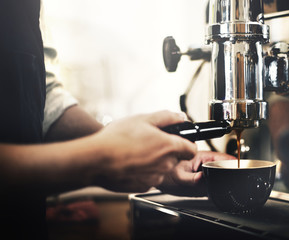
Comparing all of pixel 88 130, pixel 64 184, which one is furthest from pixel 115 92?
pixel 64 184

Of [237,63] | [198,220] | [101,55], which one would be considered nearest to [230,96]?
[237,63]

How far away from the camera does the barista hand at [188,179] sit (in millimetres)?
573

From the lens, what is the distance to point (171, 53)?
678 mm

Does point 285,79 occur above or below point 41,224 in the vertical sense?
above

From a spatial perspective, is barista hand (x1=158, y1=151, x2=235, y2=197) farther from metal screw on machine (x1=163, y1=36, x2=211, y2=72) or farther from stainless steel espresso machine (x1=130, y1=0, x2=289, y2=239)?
metal screw on machine (x1=163, y1=36, x2=211, y2=72)

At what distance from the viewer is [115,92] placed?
1.55m

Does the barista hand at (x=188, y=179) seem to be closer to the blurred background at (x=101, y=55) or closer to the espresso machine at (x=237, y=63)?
the espresso machine at (x=237, y=63)

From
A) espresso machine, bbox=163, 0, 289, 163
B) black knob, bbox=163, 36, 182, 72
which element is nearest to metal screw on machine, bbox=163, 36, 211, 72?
black knob, bbox=163, 36, 182, 72

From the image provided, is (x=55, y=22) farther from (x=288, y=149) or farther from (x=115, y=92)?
(x=288, y=149)

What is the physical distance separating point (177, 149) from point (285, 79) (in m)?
0.25

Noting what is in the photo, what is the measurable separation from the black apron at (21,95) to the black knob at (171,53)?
23cm

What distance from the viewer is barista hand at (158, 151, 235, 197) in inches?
22.5

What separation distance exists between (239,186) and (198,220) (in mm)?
63

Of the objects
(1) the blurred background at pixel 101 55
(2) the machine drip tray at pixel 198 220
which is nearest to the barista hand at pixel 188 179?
(2) the machine drip tray at pixel 198 220
